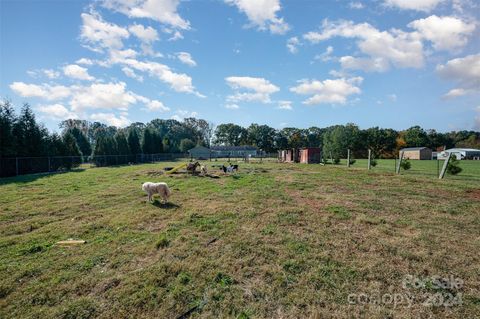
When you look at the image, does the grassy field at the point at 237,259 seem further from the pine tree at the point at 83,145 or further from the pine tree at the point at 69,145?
the pine tree at the point at 83,145

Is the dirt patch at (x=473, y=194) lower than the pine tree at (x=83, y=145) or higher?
lower

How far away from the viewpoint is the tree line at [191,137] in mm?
24672

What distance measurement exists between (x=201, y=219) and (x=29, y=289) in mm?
3878

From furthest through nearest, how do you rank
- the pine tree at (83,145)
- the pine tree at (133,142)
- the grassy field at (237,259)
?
the pine tree at (133,142), the pine tree at (83,145), the grassy field at (237,259)

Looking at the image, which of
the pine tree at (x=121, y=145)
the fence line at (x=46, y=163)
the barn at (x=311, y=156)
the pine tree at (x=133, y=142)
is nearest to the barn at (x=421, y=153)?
the barn at (x=311, y=156)

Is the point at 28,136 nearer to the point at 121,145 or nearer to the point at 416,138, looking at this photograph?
the point at 121,145

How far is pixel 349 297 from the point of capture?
3.44 m

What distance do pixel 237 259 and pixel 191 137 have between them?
103m

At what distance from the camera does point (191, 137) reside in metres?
104

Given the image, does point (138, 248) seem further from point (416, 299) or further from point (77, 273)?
point (416, 299)

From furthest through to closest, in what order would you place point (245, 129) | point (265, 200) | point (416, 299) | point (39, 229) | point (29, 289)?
point (245, 129) < point (265, 200) < point (39, 229) < point (29, 289) < point (416, 299)

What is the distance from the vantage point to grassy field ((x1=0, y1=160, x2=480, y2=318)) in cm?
329

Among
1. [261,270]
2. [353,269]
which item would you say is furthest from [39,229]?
[353,269]

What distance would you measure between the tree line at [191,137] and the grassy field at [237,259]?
21675 mm
